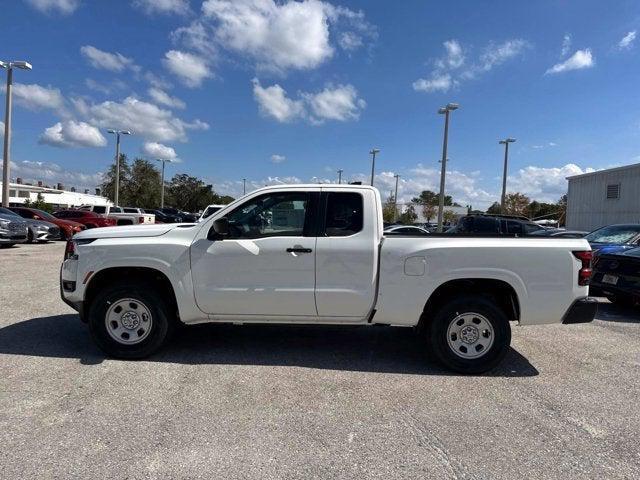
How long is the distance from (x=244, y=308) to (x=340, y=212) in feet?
4.56

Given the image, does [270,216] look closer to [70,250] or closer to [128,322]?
[128,322]

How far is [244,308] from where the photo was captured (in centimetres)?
490

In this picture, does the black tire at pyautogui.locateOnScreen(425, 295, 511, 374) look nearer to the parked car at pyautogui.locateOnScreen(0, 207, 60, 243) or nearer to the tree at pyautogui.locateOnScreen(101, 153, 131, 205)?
the parked car at pyautogui.locateOnScreen(0, 207, 60, 243)

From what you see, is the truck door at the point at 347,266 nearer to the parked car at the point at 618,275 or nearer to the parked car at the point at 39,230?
the parked car at the point at 618,275

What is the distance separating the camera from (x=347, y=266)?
4.77m

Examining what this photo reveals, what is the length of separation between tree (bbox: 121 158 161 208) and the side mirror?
2440 inches

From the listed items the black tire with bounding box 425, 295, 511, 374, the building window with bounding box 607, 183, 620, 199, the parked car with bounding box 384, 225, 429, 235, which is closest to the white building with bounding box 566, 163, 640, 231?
the building window with bounding box 607, 183, 620, 199

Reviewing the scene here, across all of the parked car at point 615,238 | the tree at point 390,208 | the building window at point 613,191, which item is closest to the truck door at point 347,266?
the parked car at point 615,238

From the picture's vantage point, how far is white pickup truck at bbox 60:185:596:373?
4.73m

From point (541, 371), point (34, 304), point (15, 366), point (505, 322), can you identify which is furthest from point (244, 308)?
point (34, 304)

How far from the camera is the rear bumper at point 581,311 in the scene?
475 cm

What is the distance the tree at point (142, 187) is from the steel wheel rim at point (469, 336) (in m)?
63.1

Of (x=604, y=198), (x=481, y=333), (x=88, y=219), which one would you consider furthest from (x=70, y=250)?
(x=604, y=198)

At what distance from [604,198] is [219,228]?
3297cm
